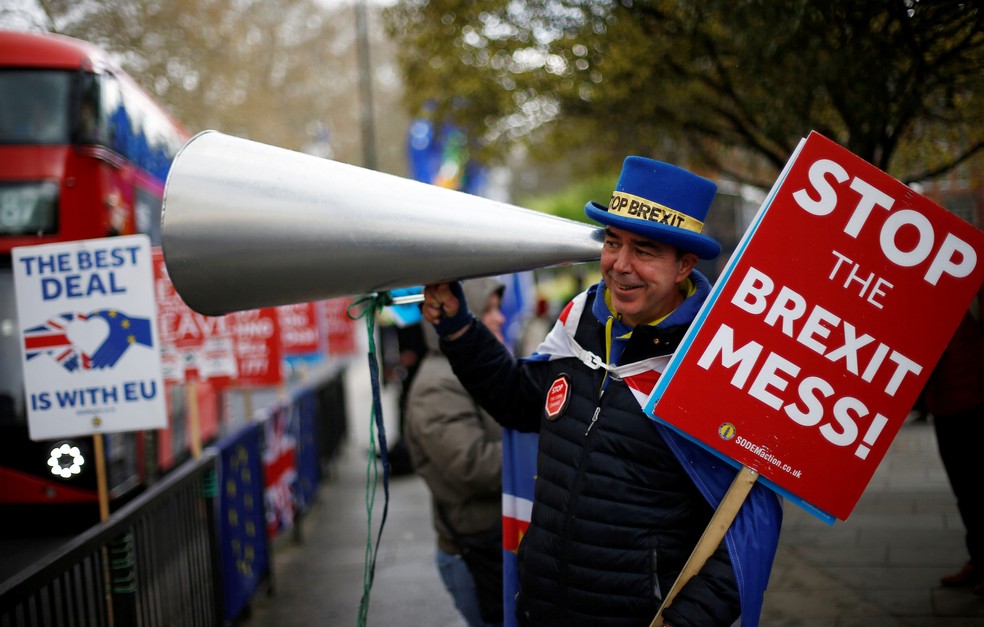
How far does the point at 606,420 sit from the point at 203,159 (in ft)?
3.98

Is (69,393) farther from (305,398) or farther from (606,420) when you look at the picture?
(305,398)

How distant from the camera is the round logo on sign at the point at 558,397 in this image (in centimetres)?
252

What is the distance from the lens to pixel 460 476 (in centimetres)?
328

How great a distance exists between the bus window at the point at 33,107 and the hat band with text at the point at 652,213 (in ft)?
22.3

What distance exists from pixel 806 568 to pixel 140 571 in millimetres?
4101

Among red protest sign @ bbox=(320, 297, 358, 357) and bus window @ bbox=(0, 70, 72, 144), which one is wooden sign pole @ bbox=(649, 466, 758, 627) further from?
red protest sign @ bbox=(320, 297, 358, 357)

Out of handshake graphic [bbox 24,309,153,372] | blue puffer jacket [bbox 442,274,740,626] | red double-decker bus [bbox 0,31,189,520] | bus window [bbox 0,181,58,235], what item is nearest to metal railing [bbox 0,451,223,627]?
handshake graphic [bbox 24,309,153,372]

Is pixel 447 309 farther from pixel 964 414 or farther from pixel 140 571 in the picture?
pixel 964 414

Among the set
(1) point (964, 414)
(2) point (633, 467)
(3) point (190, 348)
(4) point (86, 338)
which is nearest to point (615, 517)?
(2) point (633, 467)

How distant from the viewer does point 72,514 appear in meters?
7.75

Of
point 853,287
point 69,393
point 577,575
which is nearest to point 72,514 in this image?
point 69,393

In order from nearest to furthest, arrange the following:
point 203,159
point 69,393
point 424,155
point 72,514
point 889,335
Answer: point 203,159 → point 889,335 → point 69,393 → point 72,514 → point 424,155

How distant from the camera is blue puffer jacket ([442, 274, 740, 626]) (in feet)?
7.60

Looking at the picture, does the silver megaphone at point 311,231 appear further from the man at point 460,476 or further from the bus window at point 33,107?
the bus window at point 33,107
